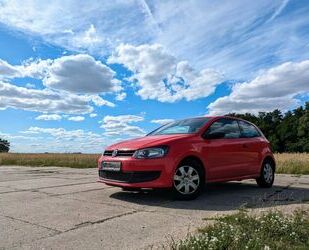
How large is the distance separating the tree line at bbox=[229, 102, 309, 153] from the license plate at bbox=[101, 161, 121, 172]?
2958 inches

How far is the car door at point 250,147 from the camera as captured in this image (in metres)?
9.62

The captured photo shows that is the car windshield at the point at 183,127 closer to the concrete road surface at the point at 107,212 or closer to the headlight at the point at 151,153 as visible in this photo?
the headlight at the point at 151,153

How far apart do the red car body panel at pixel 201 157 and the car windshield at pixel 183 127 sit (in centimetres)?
14

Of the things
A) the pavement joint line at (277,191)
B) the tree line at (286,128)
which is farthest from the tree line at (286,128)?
the pavement joint line at (277,191)

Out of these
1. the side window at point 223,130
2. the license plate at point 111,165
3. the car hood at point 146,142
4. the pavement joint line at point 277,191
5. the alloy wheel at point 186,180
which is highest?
the side window at point 223,130

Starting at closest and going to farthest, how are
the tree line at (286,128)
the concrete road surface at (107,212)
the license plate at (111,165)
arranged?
the concrete road surface at (107,212), the license plate at (111,165), the tree line at (286,128)

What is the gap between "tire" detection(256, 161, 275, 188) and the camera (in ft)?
33.2

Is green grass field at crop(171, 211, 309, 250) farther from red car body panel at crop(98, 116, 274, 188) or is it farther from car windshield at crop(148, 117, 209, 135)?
car windshield at crop(148, 117, 209, 135)

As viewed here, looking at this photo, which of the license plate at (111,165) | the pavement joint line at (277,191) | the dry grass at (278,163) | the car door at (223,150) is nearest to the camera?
the license plate at (111,165)

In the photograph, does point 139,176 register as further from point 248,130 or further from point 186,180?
point 248,130

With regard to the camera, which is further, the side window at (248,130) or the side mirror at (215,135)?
the side window at (248,130)

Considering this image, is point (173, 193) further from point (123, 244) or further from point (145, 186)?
point (123, 244)

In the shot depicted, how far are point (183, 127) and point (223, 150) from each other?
91cm

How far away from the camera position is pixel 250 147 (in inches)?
384
